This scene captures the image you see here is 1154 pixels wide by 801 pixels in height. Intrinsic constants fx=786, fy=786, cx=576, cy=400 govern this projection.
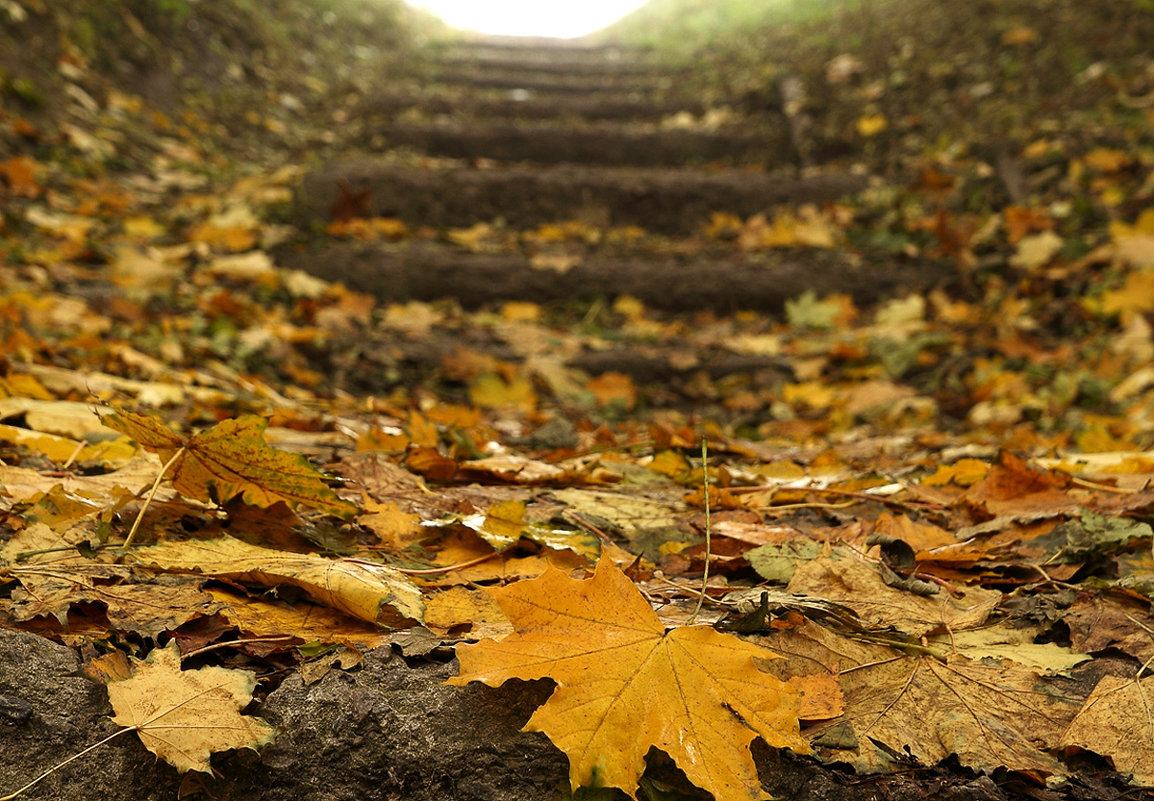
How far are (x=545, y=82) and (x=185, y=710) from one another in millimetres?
6053

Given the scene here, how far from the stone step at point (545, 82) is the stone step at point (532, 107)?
56 centimetres

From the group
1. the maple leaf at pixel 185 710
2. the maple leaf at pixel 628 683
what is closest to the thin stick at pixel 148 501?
the maple leaf at pixel 185 710

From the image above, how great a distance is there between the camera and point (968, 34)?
14.4ft

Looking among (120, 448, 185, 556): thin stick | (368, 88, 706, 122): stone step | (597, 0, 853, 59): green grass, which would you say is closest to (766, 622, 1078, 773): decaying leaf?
(120, 448, 185, 556): thin stick

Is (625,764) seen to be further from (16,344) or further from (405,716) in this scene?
(16,344)

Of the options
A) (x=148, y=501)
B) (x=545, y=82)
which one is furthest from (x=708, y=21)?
(x=148, y=501)

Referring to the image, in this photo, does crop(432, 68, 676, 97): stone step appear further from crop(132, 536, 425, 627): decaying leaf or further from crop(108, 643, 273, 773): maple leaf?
crop(108, 643, 273, 773): maple leaf

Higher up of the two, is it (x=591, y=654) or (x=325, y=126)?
(x=325, y=126)

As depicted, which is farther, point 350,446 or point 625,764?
point 350,446

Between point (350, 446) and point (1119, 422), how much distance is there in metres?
1.99

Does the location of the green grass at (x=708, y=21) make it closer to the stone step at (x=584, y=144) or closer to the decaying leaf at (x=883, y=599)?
the stone step at (x=584, y=144)

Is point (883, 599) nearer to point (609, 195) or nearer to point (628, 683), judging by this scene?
point (628, 683)

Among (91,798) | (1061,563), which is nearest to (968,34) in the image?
(1061,563)

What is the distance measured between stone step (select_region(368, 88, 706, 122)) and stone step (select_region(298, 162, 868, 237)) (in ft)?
4.73
